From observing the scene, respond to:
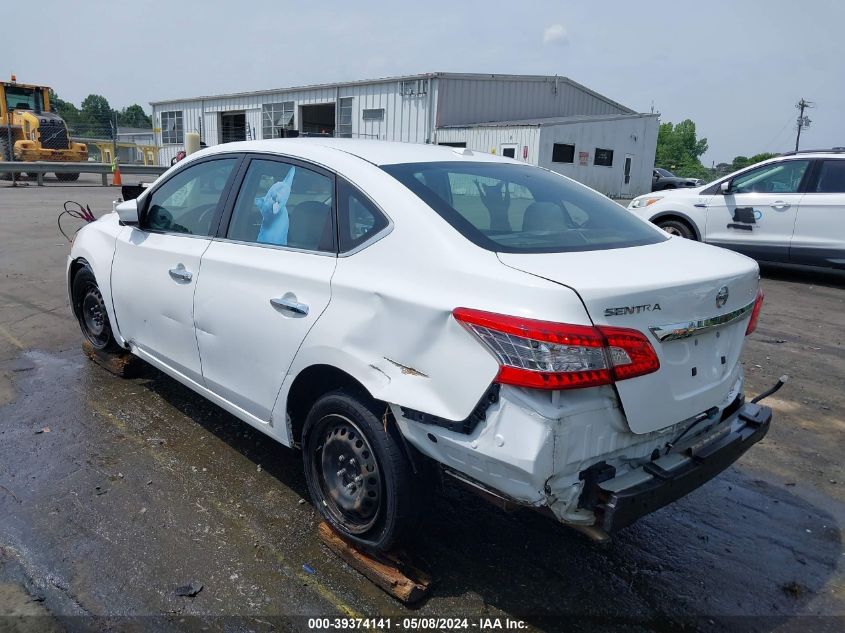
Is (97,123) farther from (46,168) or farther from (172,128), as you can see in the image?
(46,168)

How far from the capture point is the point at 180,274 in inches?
144

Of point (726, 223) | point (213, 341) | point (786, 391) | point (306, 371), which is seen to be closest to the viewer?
point (306, 371)

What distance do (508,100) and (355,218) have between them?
26.6 meters

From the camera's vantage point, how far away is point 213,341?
11.2 feet

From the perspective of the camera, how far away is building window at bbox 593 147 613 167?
2729 cm

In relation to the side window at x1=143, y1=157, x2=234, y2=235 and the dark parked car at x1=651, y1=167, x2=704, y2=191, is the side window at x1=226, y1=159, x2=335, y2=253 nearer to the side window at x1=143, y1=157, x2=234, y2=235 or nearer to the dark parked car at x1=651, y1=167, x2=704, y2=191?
the side window at x1=143, y1=157, x2=234, y2=235

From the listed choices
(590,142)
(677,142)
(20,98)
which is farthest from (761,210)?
(677,142)

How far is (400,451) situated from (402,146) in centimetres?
168

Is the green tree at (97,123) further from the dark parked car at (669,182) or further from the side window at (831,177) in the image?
the side window at (831,177)

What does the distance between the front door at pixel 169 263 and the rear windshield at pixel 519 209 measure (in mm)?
1304

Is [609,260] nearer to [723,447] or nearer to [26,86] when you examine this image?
[723,447]

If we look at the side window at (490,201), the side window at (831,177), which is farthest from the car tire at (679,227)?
the side window at (490,201)

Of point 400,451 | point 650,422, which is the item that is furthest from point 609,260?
point 400,451

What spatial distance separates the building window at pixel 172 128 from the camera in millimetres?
37969
